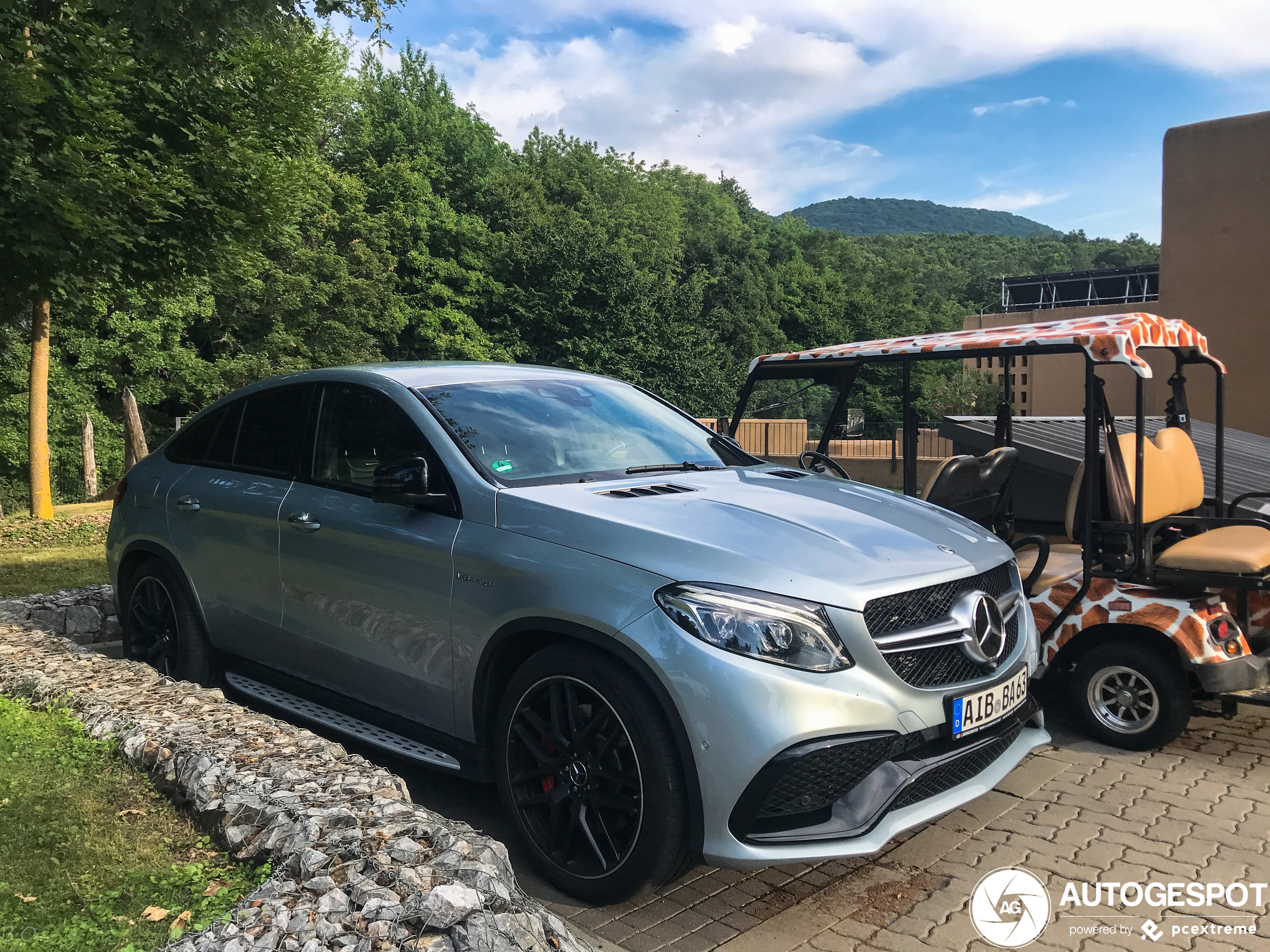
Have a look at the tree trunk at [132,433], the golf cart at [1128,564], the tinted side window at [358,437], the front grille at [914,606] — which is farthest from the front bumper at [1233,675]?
the tree trunk at [132,433]

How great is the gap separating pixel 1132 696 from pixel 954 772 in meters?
2.30

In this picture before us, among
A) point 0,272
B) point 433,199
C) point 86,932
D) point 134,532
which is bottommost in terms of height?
point 86,932

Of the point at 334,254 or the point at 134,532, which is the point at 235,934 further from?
the point at 334,254

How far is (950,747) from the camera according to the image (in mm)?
3227

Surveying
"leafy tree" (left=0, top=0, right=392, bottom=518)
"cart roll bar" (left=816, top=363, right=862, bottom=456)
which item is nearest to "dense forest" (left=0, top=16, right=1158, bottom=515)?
"leafy tree" (left=0, top=0, right=392, bottom=518)

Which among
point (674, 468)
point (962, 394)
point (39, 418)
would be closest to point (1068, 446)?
point (674, 468)

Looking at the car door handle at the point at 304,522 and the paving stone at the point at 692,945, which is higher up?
the car door handle at the point at 304,522

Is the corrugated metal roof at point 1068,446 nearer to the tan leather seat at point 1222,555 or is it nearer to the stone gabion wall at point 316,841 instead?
the tan leather seat at point 1222,555

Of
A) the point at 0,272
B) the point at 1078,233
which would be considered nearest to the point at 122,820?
the point at 0,272

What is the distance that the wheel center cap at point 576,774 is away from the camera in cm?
322

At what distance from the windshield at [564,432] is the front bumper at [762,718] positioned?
3.69 ft

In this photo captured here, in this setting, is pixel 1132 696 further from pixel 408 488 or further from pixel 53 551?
pixel 53 551

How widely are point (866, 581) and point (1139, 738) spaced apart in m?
2.74

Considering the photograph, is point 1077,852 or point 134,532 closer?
point 1077,852
